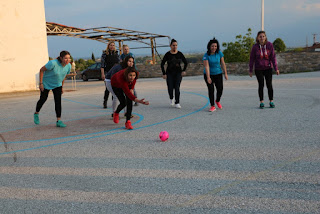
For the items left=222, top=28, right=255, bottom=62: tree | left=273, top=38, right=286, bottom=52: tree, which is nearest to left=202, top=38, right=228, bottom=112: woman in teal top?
left=222, top=28, right=255, bottom=62: tree

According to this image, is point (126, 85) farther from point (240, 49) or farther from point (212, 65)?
point (240, 49)

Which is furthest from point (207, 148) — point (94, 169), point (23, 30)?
point (23, 30)

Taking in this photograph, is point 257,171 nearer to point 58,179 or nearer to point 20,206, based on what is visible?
point 58,179

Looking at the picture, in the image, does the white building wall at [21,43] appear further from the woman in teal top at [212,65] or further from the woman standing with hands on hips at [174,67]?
the woman in teal top at [212,65]

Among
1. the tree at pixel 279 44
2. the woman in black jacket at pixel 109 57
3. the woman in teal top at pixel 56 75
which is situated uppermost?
Answer: the tree at pixel 279 44

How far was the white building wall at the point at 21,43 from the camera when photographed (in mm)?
17156

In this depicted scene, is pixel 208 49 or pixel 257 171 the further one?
pixel 208 49

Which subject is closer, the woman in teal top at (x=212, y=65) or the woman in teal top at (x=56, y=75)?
the woman in teal top at (x=56, y=75)

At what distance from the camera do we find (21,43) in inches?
695

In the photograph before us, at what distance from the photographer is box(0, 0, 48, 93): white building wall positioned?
17.2 metres

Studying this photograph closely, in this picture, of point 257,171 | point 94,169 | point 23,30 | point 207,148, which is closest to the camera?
point 257,171

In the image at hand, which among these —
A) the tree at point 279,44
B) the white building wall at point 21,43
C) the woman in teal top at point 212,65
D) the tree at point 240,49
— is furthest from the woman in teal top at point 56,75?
the tree at point 279,44

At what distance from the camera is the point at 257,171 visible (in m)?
4.14

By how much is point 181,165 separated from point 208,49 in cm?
510
